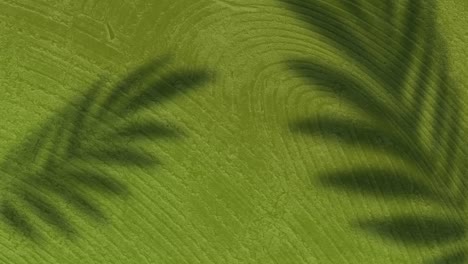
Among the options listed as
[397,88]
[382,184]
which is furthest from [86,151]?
[397,88]

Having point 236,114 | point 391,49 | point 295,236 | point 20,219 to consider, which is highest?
point 391,49

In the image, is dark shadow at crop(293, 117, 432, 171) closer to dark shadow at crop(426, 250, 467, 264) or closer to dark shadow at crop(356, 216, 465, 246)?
dark shadow at crop(356, 216, 465, 246)

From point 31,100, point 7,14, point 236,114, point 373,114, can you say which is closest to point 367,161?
point 373,114

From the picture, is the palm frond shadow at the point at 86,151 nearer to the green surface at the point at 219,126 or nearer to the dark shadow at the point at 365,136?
the green surface at the point at 219,126

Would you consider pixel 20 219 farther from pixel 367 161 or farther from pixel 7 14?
pixel 367 161

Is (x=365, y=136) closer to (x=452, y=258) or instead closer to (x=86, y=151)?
(x=452, y=258)

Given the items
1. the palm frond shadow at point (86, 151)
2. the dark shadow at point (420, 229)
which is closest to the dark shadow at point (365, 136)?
the dark shadow at point (420, 229)

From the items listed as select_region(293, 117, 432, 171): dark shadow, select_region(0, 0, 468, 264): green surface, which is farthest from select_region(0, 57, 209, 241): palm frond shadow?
select_region(293, 117, 432, 171): dark shadow
